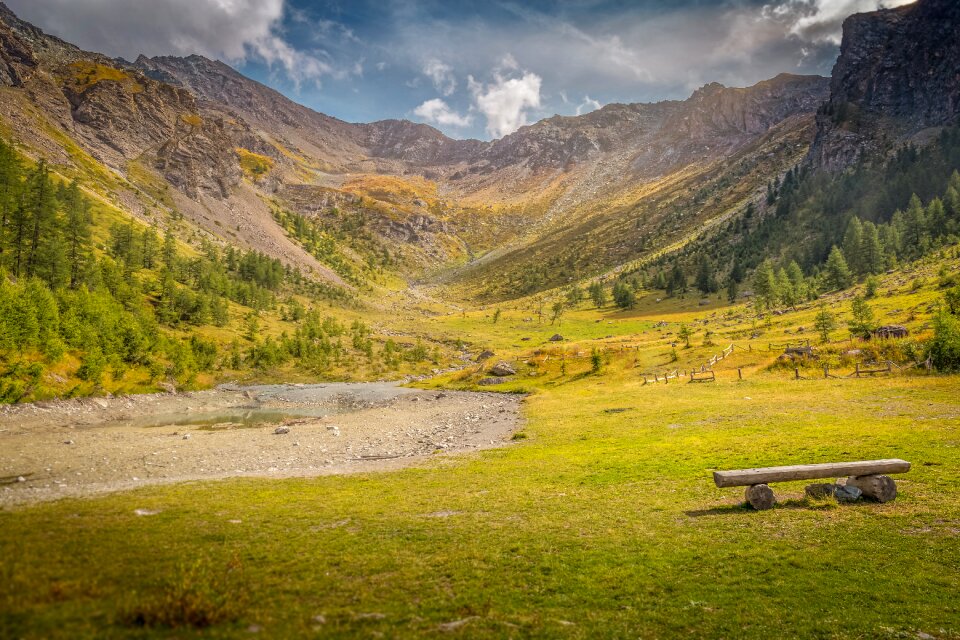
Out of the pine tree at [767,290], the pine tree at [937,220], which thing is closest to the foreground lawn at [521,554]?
the pine tree at [767,290]

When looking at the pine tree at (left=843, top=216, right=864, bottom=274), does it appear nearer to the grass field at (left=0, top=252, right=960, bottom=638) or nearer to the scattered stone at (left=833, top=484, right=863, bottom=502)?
the grass field at (left=0, top=252, right=960, bottom=638)

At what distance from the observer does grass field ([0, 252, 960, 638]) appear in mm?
9219

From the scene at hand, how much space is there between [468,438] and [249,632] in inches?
1323

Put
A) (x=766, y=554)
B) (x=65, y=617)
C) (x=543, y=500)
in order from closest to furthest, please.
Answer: (x=65, y=617) < (x=766, y=554) < (x=543, y=500)

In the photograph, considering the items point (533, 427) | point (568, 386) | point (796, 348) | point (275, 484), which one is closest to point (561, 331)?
point (568, 386)

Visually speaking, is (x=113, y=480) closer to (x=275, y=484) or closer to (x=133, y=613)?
(x=275, y=484)

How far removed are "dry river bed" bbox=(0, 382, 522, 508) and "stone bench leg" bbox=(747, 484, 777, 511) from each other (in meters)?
21.0

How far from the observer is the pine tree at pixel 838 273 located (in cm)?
13650

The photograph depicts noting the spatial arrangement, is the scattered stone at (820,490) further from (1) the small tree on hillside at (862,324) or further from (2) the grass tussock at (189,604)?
(1) the small tree on hillside at (862,324)

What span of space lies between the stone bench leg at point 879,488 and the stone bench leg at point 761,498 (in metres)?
3.55

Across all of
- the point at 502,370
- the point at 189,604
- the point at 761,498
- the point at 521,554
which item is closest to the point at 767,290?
the point at 502,370

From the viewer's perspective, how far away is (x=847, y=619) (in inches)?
388

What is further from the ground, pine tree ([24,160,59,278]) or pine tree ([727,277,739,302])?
pine tree ([24,160,59,278])

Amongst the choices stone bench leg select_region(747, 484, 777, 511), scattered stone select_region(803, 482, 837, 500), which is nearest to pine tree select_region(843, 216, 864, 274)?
scattered stone select_region(803, 482, 837, 500)
